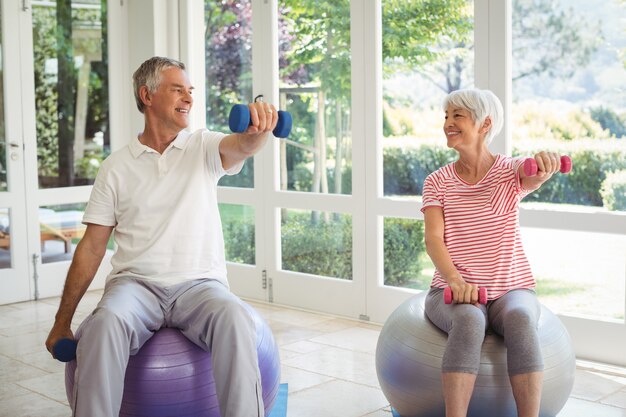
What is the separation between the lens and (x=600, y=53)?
11.5 feet

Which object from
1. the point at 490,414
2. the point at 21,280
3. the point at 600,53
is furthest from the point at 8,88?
the point at 490,414

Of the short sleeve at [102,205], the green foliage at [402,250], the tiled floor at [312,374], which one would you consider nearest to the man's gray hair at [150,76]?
the short sleeve at [102,205]

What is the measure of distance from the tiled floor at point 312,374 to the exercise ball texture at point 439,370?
37cm

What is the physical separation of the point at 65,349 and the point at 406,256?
6.85 feet

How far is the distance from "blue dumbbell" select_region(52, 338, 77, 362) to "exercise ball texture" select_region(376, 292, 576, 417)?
0.94 m

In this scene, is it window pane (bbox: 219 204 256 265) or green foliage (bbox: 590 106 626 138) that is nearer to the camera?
green foliage (bbox: 590 106 626 138)

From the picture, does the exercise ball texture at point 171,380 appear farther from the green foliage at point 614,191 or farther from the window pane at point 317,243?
the window pane at point 317,243

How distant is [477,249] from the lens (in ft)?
9.26

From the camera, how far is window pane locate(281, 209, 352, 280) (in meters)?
4.58

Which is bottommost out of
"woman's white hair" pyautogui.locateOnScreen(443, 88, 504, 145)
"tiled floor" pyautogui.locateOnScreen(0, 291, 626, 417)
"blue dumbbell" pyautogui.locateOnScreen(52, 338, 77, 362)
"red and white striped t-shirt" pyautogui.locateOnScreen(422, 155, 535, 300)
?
"tiled floor" pyautogui.locateOnScreen(0, 291, 626, 417)

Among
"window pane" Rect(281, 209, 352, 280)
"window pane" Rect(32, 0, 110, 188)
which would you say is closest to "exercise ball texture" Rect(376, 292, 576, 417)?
"window pane" Rect(281, 209, 352, 280)

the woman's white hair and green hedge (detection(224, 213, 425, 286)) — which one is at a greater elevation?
the woman's white hair

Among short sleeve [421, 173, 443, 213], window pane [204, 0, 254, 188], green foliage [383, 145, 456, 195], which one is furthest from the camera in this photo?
window pane [204, 0, 254, 188]

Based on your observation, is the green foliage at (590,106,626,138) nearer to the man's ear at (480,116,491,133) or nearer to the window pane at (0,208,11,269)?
the man's ear at (480,116,491,133)
